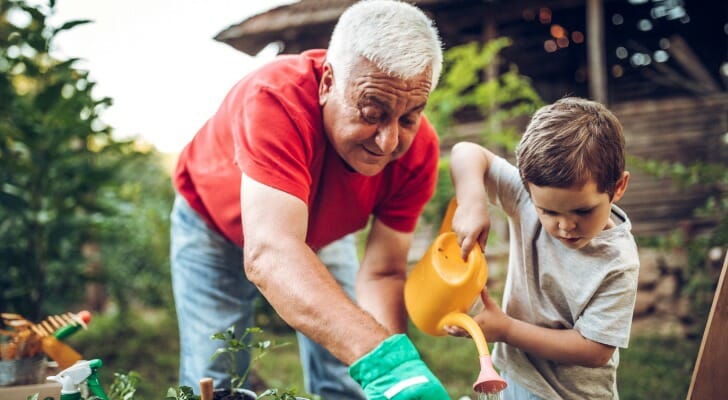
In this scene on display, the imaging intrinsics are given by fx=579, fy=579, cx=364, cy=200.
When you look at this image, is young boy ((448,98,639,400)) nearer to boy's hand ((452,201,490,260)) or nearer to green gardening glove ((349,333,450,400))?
boy's hand ((452,201,490,260))

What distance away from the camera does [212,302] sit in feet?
6.29

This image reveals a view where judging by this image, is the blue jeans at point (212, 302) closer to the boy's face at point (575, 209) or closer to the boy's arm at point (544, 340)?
the boy's arm at point (544, 340)

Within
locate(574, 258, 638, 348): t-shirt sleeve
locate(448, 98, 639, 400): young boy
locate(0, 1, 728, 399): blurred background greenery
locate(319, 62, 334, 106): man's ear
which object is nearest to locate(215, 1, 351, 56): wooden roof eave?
locate(0, 1, 728, 399): blurred background greenery

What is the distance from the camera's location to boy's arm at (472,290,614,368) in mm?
1284

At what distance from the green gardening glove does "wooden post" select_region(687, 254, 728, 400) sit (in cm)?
53

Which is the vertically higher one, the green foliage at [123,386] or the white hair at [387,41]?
the white hair at [387,41]

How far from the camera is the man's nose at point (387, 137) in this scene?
140 cm

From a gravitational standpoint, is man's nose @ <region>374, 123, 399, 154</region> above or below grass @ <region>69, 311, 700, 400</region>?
above

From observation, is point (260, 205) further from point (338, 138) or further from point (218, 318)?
point (218, 318)

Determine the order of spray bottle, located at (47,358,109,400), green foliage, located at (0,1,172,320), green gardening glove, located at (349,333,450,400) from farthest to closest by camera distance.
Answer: green foliage, located at (0,1,172,320) < spray bottle, located at (47,358,109,400) < green gardening glove, located at (349,333,450,400)

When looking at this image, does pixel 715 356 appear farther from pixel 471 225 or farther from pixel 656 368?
pixel 656 368

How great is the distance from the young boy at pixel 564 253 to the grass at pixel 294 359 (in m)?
1.58

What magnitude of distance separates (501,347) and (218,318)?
919 mm

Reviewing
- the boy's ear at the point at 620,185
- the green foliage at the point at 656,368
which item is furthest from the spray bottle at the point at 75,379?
the green foliage at the point at 656,368
